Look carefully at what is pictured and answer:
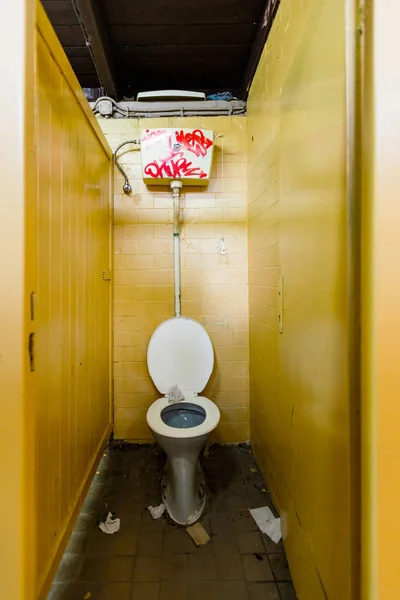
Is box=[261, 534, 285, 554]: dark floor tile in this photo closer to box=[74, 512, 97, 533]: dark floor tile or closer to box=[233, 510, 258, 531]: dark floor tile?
box=[233, 510, 258, 531]: dark floor tile

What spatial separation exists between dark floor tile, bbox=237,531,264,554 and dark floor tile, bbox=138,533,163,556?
340 mm

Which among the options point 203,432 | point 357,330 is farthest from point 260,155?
point 203,432

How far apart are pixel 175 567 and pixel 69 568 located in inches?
16.0

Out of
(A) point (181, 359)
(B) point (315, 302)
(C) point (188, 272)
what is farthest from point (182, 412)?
(B) point (315, 302)

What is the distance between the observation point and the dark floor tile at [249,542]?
1179mm

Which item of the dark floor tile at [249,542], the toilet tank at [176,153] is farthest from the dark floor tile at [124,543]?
the toilet tank at [176,153]

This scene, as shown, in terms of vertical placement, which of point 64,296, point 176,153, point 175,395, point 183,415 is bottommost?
point 183,415

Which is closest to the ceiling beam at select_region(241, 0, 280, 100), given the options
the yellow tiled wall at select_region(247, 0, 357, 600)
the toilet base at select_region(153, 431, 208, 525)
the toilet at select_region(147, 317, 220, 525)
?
the yellow tiled wall at select_region(247, 0, 357, 600)

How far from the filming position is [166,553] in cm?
116

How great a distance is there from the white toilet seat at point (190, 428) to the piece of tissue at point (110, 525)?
1.47 feet

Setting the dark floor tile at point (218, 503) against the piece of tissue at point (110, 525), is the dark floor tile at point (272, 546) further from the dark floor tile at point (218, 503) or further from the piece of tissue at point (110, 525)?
the piece of tissue at point (110, 525)

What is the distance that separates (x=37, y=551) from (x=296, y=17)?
2.03 meters

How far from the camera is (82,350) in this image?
132 centimetres
